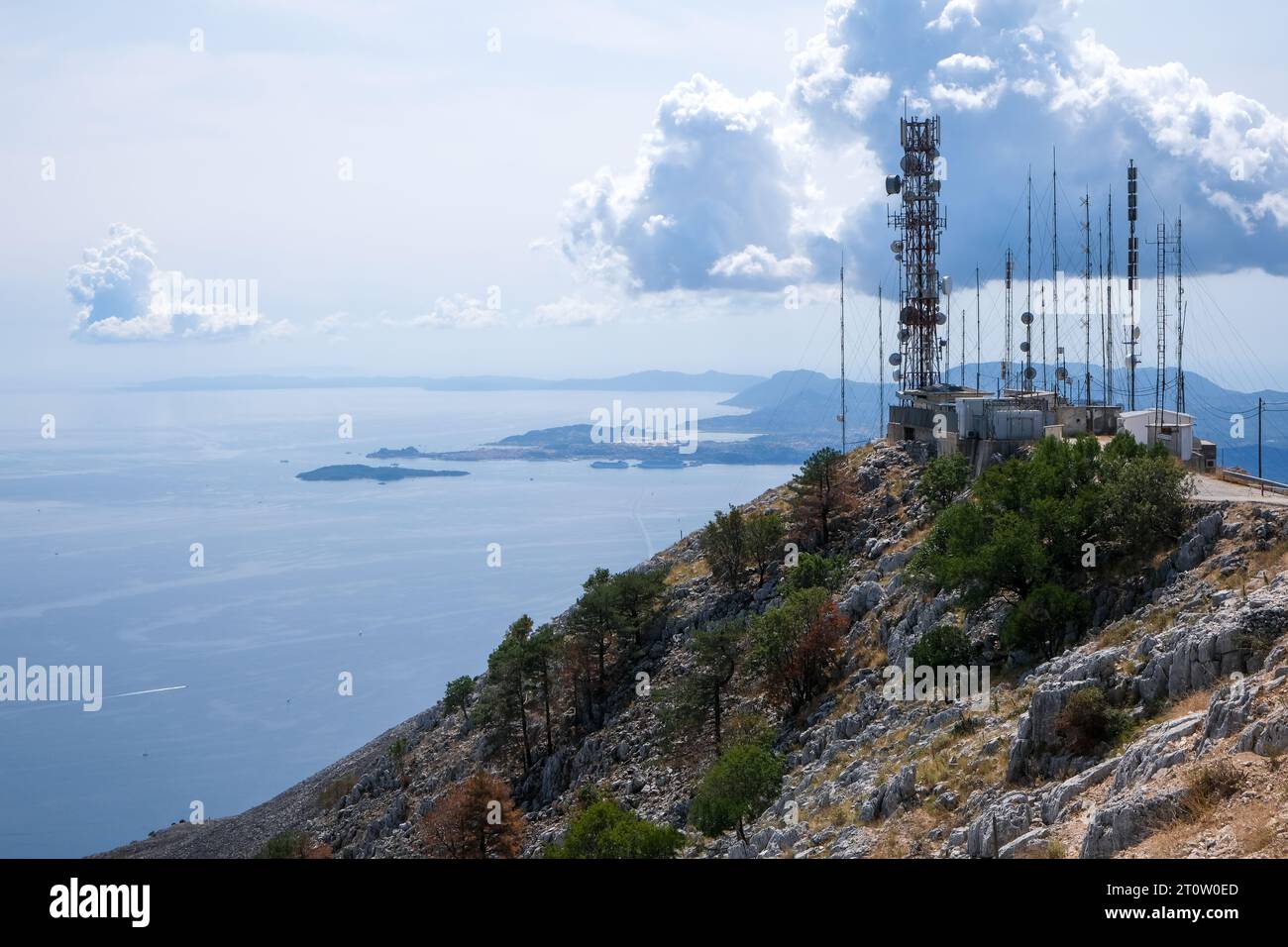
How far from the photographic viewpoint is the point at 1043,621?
25.9 m

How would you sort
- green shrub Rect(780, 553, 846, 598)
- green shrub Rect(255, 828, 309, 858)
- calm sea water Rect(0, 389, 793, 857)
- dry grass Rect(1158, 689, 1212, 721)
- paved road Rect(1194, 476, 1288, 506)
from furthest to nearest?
calm sea water Rect(0, 389, 793, 857) → green shrub Rect(255, 828, 309, 858) → green shrub Rect(780, 553, 846, 598) → paved road Rect(1194, 476, 1288, 506) → dry grass Rect(1158, 689, 1212, 721)

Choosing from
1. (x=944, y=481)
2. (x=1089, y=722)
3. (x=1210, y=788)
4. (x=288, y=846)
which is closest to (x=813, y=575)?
(x=944, y=481)

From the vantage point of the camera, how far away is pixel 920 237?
174ft

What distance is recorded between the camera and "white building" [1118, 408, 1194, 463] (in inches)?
1444

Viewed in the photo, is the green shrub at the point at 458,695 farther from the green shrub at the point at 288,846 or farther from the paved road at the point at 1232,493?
the paved road at the point at 1232,493

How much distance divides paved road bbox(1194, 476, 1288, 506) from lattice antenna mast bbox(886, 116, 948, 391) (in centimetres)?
2197

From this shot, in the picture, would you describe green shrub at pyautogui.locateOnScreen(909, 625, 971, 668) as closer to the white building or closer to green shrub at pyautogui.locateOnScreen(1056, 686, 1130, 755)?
green shrub at pyautogui.locateOnScreen(1056, 686, 1130, 755)

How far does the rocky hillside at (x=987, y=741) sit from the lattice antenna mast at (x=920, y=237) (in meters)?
10.8

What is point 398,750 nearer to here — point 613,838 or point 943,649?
point 613,838

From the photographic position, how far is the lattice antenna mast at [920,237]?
5300 centimetres

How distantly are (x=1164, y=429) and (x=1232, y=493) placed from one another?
8.77 meters

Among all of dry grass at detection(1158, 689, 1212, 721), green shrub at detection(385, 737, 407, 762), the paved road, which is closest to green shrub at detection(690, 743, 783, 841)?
dry grass at detection(1158, 689, 1212, 721)
